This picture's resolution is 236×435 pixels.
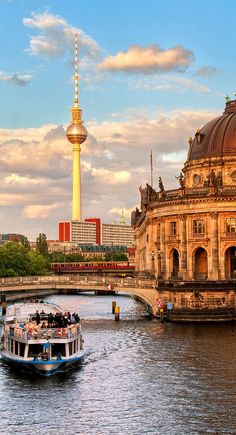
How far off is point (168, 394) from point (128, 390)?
3.61m

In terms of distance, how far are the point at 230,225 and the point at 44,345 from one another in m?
51.1

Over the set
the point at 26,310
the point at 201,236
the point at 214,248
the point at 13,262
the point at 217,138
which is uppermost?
the point at 217,138

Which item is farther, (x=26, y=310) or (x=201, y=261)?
(x=201, y=261)

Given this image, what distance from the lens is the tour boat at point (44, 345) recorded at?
68500 mm

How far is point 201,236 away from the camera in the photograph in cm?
11431

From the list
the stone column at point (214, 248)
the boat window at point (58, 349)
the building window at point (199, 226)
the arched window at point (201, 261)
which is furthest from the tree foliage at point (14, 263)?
the boat window at point (58, 349)

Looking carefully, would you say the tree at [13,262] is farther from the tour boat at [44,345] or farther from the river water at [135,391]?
the tour boat at [44,345]

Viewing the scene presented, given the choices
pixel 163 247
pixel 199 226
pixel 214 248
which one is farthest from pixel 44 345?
pixel 163 247

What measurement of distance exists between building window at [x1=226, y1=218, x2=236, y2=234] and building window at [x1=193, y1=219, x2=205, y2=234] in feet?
11.9

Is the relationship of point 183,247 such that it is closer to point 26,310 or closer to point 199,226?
point 199,226

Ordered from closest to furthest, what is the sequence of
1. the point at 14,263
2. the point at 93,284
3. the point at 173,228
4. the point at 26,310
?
the point at 26,310
the point at 93,284
the point at 173,228
the point at 14,263

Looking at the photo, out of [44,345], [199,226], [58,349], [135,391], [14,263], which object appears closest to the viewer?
[135,391]

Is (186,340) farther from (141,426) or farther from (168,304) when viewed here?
(141,426)

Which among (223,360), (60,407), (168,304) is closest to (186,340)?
(223,360)
